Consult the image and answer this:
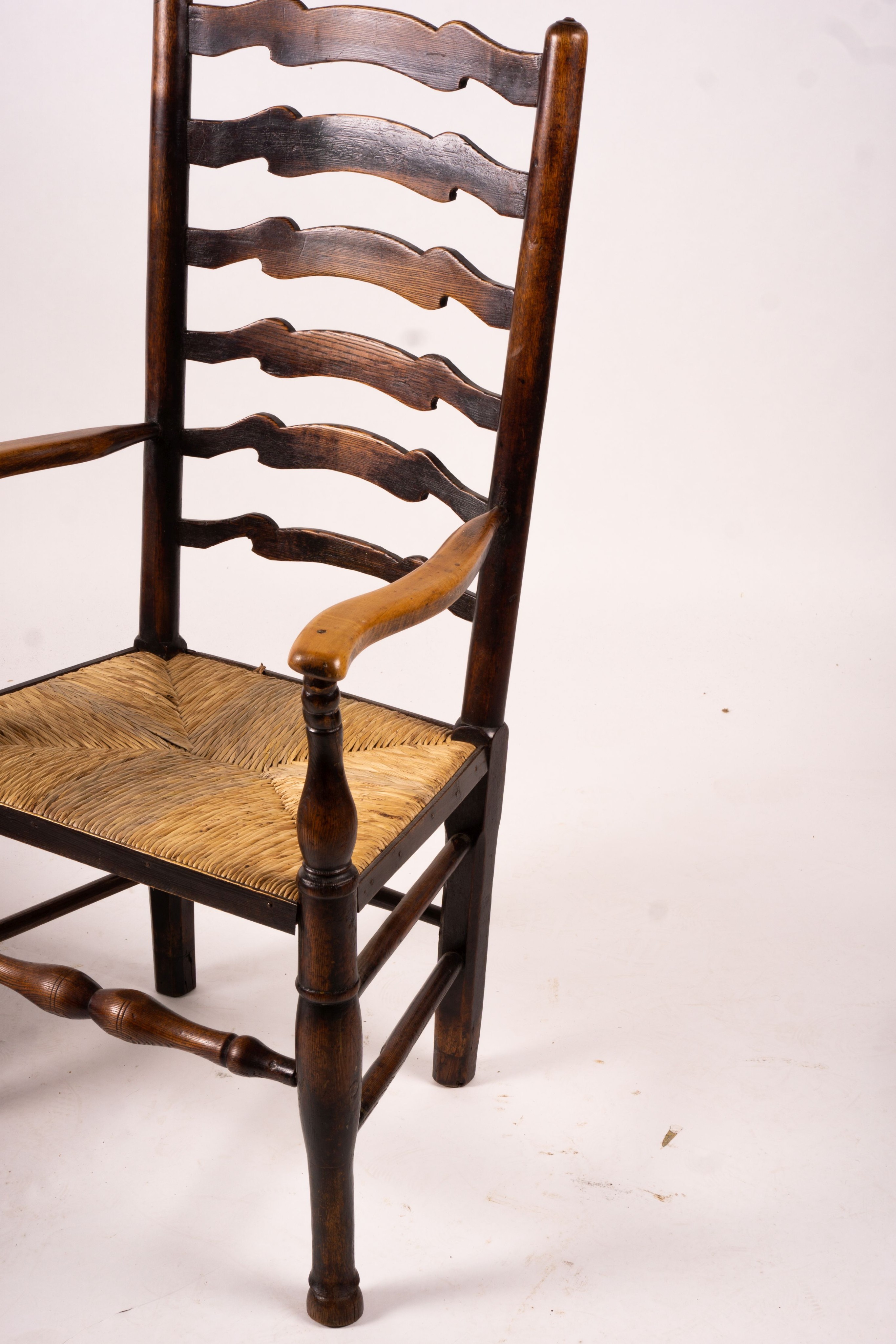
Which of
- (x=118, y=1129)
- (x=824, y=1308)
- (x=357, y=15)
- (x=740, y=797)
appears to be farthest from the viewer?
(x=740, y=797)

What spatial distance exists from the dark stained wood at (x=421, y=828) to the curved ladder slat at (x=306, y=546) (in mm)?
192

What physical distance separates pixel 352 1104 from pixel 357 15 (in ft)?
4.00

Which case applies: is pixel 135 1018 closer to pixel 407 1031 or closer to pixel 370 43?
pixel 407 1031

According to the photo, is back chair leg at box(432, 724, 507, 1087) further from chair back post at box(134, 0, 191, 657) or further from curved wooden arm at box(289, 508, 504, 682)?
chair back post at box(134, 0, 191, 657)

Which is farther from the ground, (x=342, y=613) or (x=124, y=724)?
(x=342, y=613)

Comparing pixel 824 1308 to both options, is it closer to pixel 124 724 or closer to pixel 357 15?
pixel 124 724

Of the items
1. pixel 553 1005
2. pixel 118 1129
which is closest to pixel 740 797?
pixel 553 1005

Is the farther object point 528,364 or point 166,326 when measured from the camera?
point 166,326

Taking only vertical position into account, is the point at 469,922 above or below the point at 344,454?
below

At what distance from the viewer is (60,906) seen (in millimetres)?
1622

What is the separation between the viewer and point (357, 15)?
Result: 4.83 ft

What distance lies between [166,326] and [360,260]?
279mm

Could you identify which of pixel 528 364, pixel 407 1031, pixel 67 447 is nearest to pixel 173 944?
pixel 407 1031

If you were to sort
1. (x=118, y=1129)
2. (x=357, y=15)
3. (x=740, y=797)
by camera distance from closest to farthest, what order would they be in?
(x=357, y=15), (x=118, y=1129), (x=740, y=797)
